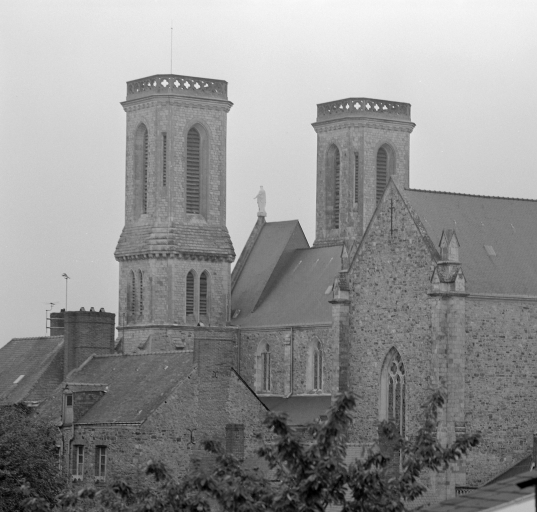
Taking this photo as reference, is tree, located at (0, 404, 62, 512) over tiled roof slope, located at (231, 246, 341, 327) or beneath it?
beneath

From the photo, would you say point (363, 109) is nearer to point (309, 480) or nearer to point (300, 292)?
point (300, 292)

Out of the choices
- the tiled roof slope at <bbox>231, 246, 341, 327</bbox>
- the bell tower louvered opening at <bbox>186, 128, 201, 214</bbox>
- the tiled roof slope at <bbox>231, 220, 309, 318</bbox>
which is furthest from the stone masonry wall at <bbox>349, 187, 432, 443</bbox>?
the bell tower louvered opening at <bbox>186, 128, 201, 214</bbox>

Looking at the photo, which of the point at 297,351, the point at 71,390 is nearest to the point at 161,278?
the point at 297,351

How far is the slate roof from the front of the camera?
70500mm

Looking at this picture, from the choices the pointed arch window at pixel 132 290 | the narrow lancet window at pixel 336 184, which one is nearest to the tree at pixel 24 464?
the pointed arch window at pixel 132 290

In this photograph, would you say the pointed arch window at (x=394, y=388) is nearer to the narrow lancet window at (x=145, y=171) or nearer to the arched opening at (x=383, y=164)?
the narrow lancet window at (x=145, y=171)

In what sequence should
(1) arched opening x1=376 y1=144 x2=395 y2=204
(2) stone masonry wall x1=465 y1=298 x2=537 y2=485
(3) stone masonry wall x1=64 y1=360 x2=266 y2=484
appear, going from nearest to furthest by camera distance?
(3) stone masonry wall x1=64 y1=360 x2=266 y2=484 → (2) stone masonry wall x1=465 y1=298 x2=537 y2=485 → (1) arched opening x1=376 y1=144 x2=395 y2=204

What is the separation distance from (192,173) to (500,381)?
29.5 meters

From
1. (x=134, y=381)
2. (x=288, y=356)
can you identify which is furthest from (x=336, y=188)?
(x=134, y=381)

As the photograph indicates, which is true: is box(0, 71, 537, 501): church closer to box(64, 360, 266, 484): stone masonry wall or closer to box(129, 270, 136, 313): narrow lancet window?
box(64, 360, 266, 484): stone masonry wall

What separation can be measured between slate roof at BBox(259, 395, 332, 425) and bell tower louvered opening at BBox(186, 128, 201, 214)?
1141 centimetres

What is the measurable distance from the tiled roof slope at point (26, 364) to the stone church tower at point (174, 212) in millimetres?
7577

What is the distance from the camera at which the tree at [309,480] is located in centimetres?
2538

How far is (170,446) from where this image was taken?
180 feet
